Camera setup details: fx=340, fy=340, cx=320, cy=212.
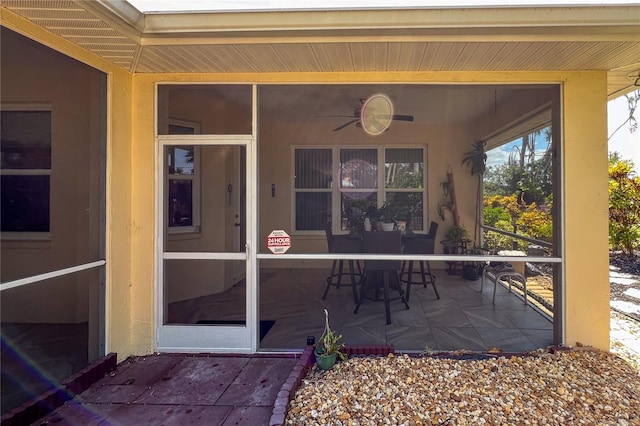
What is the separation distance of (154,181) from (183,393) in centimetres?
183

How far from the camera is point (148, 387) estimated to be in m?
2.60

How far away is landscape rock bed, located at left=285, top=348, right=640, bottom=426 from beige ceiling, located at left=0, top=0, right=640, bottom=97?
2.47 m

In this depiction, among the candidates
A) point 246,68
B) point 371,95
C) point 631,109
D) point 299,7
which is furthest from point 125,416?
point 631,109

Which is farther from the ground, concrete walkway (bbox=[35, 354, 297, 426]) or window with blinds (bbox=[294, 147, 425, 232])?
window with blinds (bbox=[294, 147, 425, 232])

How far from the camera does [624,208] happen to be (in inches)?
290

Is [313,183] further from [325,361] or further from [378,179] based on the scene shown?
[325,361]

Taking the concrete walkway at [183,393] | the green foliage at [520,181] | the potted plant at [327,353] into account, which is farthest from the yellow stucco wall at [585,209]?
the concrete walkway at [183,393]

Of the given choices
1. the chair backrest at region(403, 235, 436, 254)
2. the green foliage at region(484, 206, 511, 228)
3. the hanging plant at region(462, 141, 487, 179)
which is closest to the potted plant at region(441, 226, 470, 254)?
the green foliage at region(484, 206, 511, 228)

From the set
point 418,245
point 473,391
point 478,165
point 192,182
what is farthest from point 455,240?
point 192,182

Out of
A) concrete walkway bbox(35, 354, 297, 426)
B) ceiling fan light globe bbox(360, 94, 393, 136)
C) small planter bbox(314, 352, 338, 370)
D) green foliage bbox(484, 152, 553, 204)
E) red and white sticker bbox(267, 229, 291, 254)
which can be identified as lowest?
concrete walkway bbox(35, 354, 297, 426)

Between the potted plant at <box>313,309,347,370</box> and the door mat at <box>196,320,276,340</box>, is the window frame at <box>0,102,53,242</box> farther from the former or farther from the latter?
the potted plant at <box>313,309,347,370</box>

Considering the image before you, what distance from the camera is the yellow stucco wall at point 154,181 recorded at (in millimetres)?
2977

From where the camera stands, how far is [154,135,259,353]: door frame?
314cm

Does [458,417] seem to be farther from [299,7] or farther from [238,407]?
[299,7]
